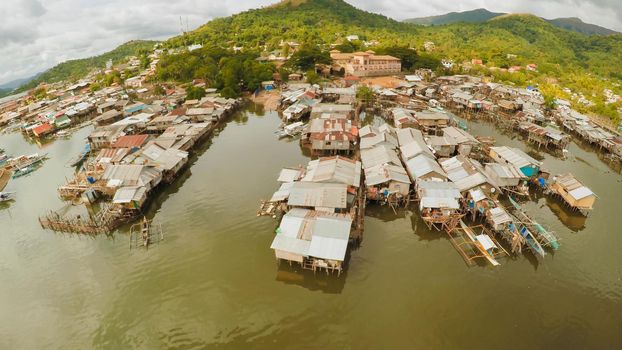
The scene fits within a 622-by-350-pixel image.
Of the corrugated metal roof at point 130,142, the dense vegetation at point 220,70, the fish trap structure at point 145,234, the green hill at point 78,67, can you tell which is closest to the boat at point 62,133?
the corrugated metal roof at point 130,142

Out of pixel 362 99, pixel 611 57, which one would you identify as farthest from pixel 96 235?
pixel 611 57

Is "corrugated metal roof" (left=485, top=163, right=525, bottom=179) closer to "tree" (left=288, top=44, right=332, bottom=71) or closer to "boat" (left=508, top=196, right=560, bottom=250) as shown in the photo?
"boat" (left=508, top=196, right=560, bottom=250)

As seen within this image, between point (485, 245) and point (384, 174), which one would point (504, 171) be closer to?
point (485, 245)

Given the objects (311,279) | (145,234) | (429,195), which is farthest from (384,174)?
(145,234)

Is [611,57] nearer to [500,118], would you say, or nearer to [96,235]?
[500,118]

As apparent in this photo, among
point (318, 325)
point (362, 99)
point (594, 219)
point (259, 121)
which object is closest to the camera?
point (318, 325)

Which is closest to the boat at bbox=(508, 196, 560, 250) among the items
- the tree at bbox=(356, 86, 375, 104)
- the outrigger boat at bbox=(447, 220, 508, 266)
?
the outrigger boat at bbox=(447, 220, 508, 266)
